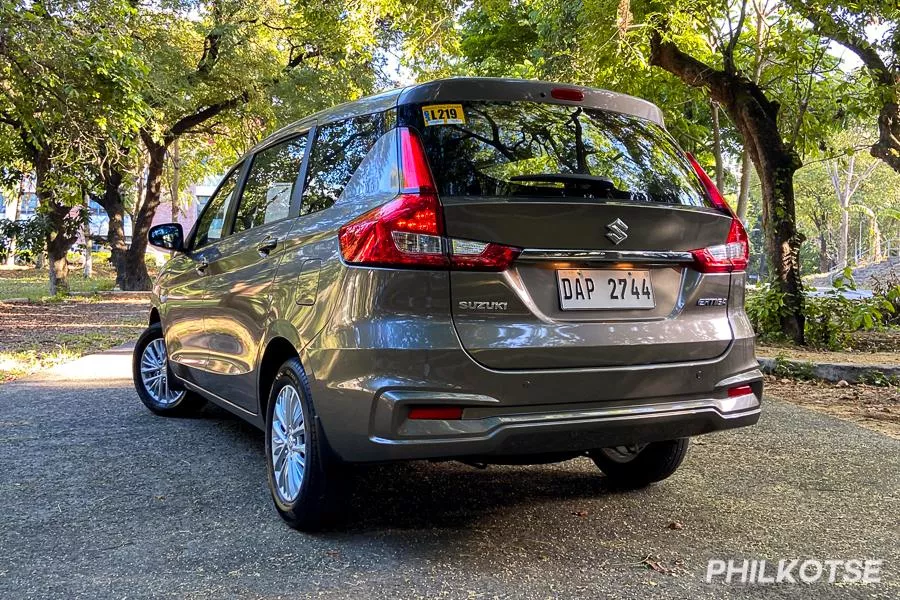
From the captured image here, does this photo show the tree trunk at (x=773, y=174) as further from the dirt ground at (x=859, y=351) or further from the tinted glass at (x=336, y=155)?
the tinted glass at (x=336, y=155)

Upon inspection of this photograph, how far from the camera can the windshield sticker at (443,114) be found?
313cm

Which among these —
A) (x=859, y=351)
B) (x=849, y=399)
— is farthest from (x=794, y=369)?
(x=859, y=351)

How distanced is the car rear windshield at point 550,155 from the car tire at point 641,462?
4.06 ft

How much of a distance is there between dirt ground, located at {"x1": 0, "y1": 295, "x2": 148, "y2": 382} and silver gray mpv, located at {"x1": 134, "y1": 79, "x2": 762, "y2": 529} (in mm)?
5512

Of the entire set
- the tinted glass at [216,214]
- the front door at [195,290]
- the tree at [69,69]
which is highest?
the tree at [69,69]

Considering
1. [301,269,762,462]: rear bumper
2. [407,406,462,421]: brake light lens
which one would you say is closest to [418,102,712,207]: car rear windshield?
[301,269,762,462]: rear bumper

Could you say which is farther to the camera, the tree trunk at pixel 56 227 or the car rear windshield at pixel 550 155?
the tree trunk at pixel 56 227

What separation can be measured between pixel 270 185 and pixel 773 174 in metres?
7.38

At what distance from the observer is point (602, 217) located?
307 centimetres

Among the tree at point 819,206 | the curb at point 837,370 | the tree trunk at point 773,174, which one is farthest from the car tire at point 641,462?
the tree at point 819,206

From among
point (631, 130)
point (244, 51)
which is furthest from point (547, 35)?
point (631, 130)

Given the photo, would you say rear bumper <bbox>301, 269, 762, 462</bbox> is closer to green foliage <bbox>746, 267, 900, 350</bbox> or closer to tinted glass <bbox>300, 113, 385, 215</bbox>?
tinted glass <bbox>300, 113, 385, 215</bbox>

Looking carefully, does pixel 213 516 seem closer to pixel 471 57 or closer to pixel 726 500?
pixel 726 500

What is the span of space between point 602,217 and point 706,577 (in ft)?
4.56
